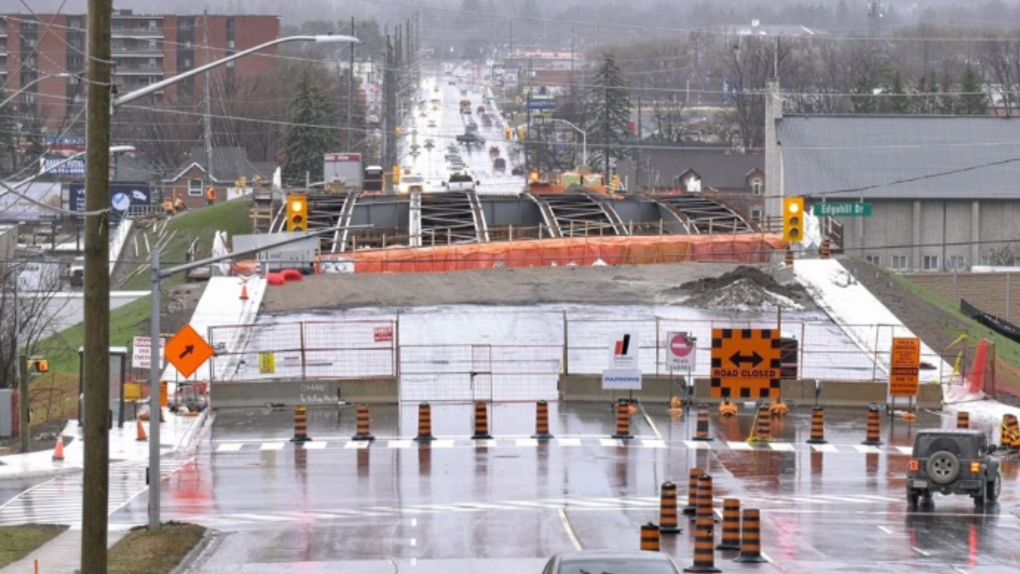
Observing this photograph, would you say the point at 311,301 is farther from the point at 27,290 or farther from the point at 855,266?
the point at 855,266

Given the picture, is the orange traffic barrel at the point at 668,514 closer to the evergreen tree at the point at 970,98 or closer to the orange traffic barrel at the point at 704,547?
the orange traffic barrel at the point at 704,547

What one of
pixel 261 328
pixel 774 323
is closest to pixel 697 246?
pixel 774 323

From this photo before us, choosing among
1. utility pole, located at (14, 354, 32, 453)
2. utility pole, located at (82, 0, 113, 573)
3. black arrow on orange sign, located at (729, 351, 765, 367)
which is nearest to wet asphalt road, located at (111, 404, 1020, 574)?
black arrow on orange sign, located at (729, 351, 765, 367)

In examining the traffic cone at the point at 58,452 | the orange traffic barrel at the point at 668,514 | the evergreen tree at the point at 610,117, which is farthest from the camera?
the evergreen tree at the point at 610,117

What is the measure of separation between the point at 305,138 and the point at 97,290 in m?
117

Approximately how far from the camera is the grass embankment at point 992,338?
189 ft

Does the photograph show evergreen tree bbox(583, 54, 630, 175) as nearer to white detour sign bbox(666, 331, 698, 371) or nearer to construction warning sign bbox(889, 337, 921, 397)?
construction warning sign bbox(889, 337, 921, 397)

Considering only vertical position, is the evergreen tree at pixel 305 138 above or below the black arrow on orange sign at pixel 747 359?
above

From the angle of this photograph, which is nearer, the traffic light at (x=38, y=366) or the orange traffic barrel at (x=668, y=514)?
the orange traffic barrel at (x=668, y=514)

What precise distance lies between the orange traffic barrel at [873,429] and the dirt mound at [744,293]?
1726 cm

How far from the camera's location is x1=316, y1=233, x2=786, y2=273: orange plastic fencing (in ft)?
252

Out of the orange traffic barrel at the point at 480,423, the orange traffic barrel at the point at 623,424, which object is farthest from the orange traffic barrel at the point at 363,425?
the orange traffic barrel at the point at 623,424

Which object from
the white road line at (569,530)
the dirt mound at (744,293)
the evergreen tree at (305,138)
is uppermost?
the evergreen tree at (305,138)

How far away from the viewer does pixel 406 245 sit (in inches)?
3310
